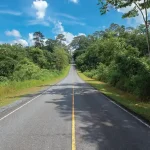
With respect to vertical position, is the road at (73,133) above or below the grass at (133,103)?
above

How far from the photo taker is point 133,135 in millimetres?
9516

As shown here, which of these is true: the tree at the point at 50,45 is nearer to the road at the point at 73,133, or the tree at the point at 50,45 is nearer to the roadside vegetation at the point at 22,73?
the roadside vegetation at the point at 22,73

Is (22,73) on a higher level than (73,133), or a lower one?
higher

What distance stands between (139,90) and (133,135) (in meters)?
12.2

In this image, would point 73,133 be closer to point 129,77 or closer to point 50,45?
point 129,77

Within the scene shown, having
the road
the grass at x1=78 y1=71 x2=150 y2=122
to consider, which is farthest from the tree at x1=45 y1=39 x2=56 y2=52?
the road

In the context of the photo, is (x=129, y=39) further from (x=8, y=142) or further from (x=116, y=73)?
(x=8, y=142)

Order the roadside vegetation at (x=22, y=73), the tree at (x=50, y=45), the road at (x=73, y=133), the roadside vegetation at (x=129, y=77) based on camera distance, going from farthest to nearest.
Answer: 1. the tree at (x=50, y=45)
2. the roadside vegetation at (x=22, y=73)
3. the roadside vegetation at (x=129, y=77)
4. the road at (x=73, y=133)

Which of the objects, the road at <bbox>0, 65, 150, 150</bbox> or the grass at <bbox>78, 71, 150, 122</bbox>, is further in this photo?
the grass at <bbox>78, 71, 150, 122</bbox>

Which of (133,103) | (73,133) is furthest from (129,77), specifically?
(73,133)

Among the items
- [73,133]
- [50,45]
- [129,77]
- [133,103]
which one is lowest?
[133,103]

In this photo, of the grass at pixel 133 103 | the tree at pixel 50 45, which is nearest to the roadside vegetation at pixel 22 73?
the grass at pixel 133 103

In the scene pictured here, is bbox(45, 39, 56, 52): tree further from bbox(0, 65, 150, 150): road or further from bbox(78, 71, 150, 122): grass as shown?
bbox(0, 65, 150, 150): road

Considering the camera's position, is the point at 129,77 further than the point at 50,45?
No
